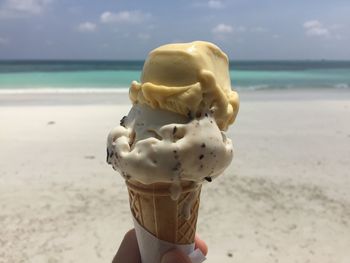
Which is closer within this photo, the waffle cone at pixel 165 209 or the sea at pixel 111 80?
the waffle cone at pixel 165 209

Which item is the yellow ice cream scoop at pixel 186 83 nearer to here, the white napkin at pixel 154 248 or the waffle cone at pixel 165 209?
the waffle cone at pixel 165 209

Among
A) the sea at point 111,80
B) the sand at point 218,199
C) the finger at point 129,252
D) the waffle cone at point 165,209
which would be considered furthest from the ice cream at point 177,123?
the sea at point 111,80

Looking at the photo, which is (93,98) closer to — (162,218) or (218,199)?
(218,199)

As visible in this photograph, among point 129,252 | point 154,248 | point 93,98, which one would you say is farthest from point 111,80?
point 154,248

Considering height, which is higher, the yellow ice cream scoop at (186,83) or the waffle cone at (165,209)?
the yellow ice cream scoop at (186,83)

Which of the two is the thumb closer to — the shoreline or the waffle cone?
the waffle cone

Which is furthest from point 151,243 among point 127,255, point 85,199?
point 85,199

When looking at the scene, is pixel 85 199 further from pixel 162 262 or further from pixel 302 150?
pixel 302 150
